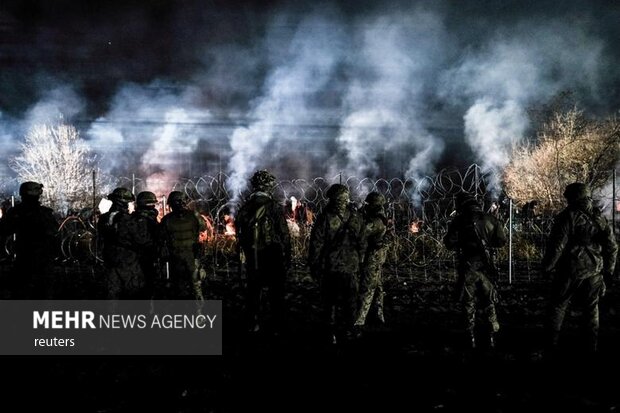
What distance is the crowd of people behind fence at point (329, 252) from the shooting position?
16.8ft

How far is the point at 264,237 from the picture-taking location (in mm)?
6027

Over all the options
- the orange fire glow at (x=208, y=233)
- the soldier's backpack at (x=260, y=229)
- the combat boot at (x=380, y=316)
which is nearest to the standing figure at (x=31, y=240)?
the soldier's backpack at (x=260, y=229)

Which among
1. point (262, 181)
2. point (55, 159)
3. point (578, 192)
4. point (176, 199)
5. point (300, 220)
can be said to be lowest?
point (578, 192)

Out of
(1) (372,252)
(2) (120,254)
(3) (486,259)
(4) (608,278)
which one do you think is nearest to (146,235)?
(2) (120,254)

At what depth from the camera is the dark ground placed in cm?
418

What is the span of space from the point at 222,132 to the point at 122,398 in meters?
40.5

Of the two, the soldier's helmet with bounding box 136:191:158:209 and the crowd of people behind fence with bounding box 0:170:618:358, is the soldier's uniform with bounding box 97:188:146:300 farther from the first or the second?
the soldier's helmet with bounding box 136:191:158:209

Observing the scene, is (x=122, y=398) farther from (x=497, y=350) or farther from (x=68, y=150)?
(x=68, y=150)

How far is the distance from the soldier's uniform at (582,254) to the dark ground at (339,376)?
68 centimetres

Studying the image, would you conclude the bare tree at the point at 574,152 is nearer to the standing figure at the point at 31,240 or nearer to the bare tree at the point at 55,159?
the standing figure at the point at 31,240

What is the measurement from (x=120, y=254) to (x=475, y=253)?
416cm

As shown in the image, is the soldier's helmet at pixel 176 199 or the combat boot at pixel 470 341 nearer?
the combat boot at pixel 470 341

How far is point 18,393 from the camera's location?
14.7 feet

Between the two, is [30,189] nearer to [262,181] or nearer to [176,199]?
[176,199]
